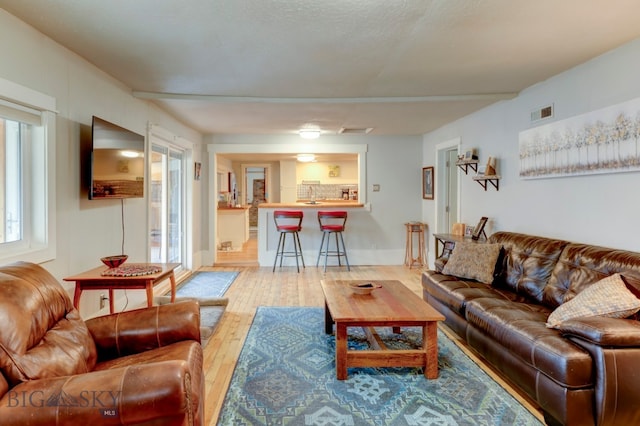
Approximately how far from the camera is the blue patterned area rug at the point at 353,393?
2.03 meters

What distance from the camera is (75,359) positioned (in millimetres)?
1625

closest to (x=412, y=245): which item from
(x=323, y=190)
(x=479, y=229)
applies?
Answer: (x=479, y=229)

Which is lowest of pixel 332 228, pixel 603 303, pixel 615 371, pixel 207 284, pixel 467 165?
pixel 207 284

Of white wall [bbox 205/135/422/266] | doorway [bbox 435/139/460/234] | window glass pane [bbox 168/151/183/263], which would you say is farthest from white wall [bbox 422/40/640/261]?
window glass pane [bbox 168/151/183/263]

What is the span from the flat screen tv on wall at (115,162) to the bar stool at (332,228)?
3.11 metres

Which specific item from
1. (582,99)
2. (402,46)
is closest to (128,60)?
(402,46)

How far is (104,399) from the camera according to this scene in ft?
4.02

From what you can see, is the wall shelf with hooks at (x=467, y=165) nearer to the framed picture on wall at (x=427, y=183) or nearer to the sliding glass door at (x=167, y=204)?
the framed picture on wall at (x=427, y=183)

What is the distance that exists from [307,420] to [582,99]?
10.4ft

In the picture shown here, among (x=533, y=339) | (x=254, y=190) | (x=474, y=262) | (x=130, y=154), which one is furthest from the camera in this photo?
(x=254, y=190)

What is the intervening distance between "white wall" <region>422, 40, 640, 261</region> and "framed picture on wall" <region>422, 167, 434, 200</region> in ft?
4.17

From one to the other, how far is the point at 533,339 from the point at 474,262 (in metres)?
1.49

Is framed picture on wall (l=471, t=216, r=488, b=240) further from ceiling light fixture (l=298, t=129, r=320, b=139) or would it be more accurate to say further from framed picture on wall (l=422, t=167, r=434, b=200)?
ceiling light fixture (l=298, t=129, r=320, b=139)

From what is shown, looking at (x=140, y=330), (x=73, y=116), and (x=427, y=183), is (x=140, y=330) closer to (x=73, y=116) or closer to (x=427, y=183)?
(x=73, y=116)
